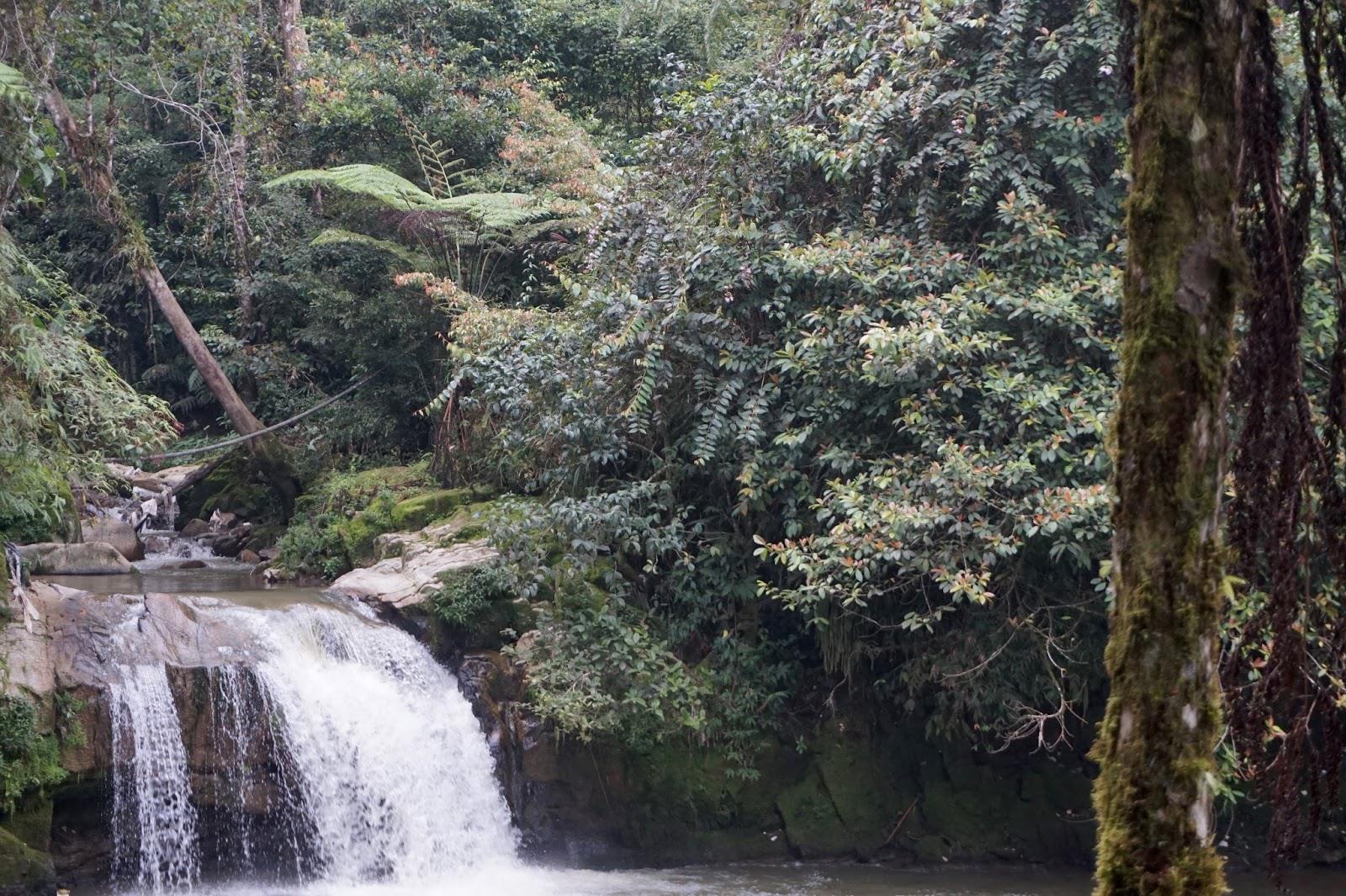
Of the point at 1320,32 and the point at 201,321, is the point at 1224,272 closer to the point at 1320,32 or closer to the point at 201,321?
the point at 1320,32

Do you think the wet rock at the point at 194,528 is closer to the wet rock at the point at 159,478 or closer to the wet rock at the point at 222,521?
the wet rock at the point at 222,521

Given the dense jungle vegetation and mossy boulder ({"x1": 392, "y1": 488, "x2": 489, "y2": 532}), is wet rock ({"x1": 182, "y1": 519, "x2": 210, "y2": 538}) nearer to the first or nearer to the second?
the dense jungle vegetation

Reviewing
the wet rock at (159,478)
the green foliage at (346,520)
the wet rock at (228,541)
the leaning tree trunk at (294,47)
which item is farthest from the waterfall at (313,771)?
the leaning tree trunk at (294,47)

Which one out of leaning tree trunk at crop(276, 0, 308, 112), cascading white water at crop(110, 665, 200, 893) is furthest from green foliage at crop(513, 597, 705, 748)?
leaning tree trunk at crop(276, 0, 308, 112)

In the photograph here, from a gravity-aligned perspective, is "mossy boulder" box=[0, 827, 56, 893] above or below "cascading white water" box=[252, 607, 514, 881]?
below

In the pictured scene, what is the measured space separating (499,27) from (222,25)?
6696mm

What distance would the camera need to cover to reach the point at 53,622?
8.49 m

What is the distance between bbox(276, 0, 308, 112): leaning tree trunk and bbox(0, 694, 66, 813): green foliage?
1136 cm

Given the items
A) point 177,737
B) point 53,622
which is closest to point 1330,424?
point 177,737

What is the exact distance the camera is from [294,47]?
17.1 meters

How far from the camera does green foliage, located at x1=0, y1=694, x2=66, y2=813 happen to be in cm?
759

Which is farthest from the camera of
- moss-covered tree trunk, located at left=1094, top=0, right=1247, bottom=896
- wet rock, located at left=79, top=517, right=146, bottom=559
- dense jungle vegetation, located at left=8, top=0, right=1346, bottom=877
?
wet rock, located at left=79, top=517, right=146, bottom=559

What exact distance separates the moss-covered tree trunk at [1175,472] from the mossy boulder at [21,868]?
23.7ft

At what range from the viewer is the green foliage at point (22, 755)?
759 cm
